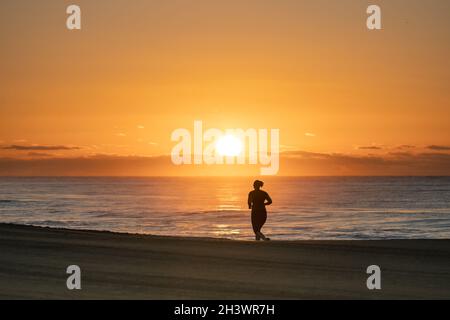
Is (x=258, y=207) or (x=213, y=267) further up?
(x=258, y=207)

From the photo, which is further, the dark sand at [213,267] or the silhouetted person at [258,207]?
the silhouetted person at [258,207]

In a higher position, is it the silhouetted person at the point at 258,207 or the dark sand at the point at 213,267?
the silhouetted person at the point at 258,207

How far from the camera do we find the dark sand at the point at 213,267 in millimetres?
10828

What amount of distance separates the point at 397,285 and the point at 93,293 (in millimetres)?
4894

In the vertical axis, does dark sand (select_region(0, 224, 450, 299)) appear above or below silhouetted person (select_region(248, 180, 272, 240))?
below

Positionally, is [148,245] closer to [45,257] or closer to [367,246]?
[45,257]

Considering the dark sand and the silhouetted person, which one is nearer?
the dark sand

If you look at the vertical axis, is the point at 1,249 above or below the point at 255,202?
below

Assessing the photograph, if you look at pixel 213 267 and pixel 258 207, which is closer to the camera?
pixel 213 267

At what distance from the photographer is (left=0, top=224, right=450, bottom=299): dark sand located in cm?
1083

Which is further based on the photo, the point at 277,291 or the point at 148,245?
the point at 148,245

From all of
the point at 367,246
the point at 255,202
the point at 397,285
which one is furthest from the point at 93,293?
the point at 255,202

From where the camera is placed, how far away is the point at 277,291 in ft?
36.0

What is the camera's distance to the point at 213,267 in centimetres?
1320
